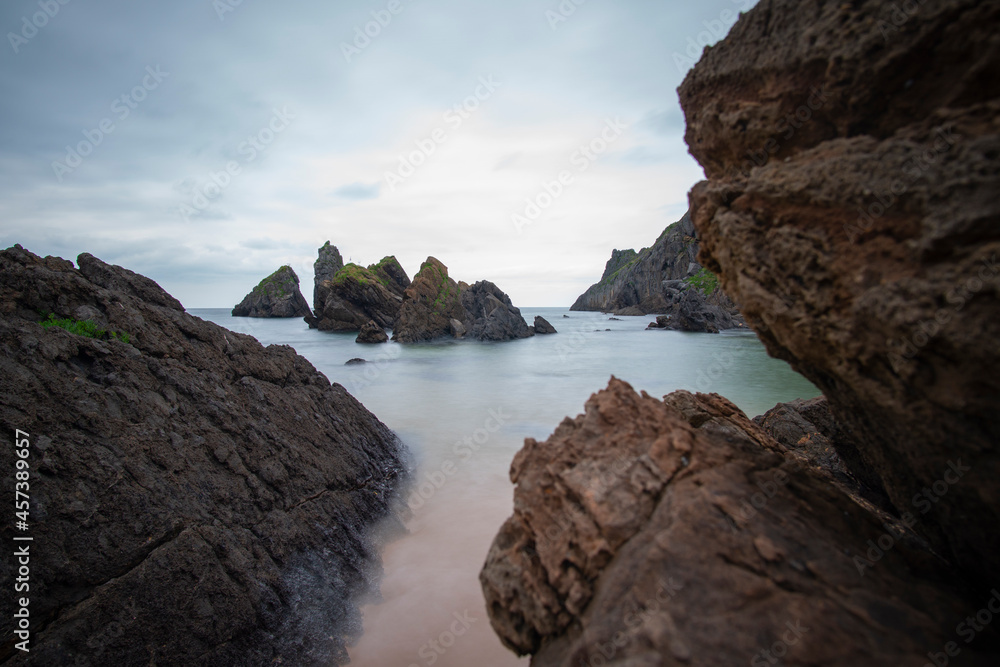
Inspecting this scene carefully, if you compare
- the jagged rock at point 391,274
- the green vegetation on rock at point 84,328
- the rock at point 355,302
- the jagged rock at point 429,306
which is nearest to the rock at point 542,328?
the jagged rock at point 429,306

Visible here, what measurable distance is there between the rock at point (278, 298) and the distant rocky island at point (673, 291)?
231ft

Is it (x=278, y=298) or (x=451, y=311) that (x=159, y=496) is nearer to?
(x=451, y=311)

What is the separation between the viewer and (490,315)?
174 feet

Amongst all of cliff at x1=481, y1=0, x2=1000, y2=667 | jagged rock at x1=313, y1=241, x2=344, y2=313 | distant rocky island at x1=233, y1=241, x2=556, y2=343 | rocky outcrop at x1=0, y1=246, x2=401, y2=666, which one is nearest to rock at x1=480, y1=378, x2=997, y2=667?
cliff at x1=481, y1=0, x2=1000, y2=667

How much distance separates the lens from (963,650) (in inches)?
95.0

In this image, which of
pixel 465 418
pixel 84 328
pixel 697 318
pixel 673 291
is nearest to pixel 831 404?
pixel 84 328

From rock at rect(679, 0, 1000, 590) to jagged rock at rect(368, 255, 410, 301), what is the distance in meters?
64.1

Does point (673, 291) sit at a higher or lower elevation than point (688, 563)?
higher

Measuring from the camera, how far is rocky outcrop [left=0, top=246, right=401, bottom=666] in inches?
173

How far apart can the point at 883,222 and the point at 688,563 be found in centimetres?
231

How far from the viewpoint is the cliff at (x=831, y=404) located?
234 cm

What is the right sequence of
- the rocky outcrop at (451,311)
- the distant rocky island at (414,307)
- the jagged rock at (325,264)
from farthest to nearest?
1. the jagged rock at (325,264)
2. the distant rocky island at (414,307)
3. the rocky outcrop at (451,311)

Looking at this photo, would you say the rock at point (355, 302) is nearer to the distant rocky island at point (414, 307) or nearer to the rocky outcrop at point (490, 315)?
the distant rocky island at point (414, 307)

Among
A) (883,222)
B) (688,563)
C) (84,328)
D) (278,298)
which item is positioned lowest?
(688,563)
